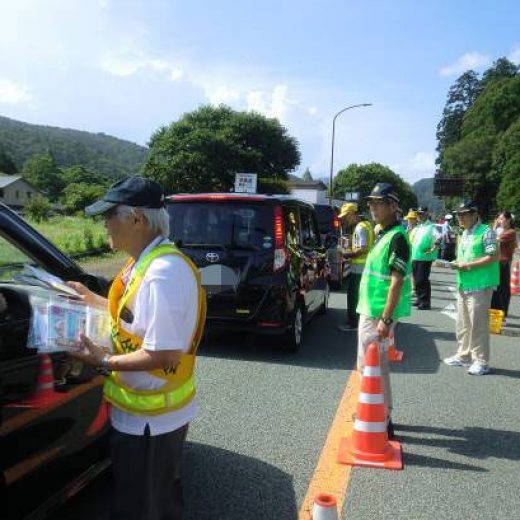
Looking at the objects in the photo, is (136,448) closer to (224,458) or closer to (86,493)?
(86,493)

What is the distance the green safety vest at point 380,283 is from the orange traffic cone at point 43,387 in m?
2.59

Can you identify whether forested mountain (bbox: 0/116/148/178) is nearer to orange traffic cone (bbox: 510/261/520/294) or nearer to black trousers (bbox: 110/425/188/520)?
orange traffic cone (bbox: 510/261/520/294)

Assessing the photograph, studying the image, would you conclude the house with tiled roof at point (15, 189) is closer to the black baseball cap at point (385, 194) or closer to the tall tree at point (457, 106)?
the tall tree at point (457, 106)

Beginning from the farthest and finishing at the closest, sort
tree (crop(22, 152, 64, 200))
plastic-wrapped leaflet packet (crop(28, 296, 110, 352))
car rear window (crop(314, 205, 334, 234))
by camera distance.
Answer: tree (crop(22, 152, 64, 200))
car rear window (crop(314, 205, 334, 234))
plastic-wrapped leaflet packet (crop(28, 296, 110, 352))

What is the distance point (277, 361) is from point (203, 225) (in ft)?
5.81

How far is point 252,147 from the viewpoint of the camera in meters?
60.8

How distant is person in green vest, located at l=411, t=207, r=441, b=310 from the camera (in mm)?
11125

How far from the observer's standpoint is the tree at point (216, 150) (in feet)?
184

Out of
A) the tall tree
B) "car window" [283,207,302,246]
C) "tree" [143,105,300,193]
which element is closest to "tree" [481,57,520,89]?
the tall tree

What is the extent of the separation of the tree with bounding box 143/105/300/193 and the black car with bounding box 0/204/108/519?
52241mm

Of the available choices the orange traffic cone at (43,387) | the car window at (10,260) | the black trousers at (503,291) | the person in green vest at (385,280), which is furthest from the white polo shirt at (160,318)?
the black trousers at (503,291)

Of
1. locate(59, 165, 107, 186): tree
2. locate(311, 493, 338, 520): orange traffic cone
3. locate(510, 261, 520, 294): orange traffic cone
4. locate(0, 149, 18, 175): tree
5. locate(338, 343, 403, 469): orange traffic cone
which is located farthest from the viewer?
locate(0, 149, 18, 175): tree

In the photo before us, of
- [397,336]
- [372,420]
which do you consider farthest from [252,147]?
[372,420]

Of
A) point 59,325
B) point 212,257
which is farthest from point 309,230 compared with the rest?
point 59,325
